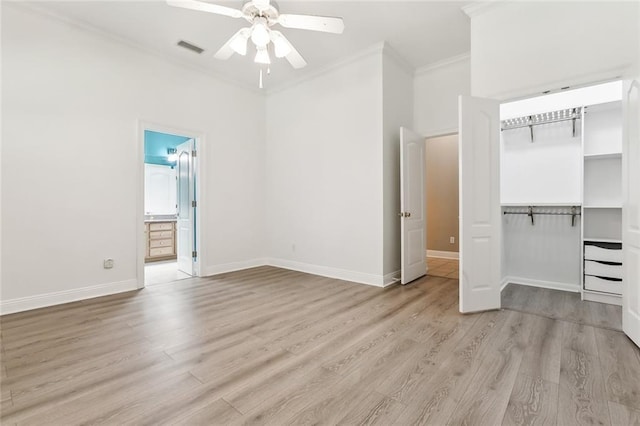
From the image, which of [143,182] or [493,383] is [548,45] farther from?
[143,182]

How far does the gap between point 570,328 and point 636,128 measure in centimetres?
175

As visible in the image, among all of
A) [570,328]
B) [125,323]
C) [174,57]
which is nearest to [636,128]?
[570,328]

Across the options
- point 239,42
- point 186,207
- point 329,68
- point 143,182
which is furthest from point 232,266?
point 329,68

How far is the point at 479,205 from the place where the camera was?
10.2ft

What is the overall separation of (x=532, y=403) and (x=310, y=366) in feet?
4.33

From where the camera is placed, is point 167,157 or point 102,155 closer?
point 102,155

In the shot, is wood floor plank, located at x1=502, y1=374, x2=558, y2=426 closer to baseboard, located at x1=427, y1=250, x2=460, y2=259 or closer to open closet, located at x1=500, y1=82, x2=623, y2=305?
open closet, located at x1=500, y1=82, x2=623, y2=305

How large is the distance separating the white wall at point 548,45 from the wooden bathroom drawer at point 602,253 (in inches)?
72.0

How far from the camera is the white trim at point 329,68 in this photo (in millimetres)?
4082

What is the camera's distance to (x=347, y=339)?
96.6 inches

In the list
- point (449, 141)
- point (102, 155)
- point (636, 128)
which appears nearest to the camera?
point (636, 128)

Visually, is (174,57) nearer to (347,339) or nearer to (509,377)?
(347,339)

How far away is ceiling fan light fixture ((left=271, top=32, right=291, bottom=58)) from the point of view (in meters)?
2.74

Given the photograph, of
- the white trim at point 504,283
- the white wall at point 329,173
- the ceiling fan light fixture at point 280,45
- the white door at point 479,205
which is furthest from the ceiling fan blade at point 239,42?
the white trim at point 504,283
